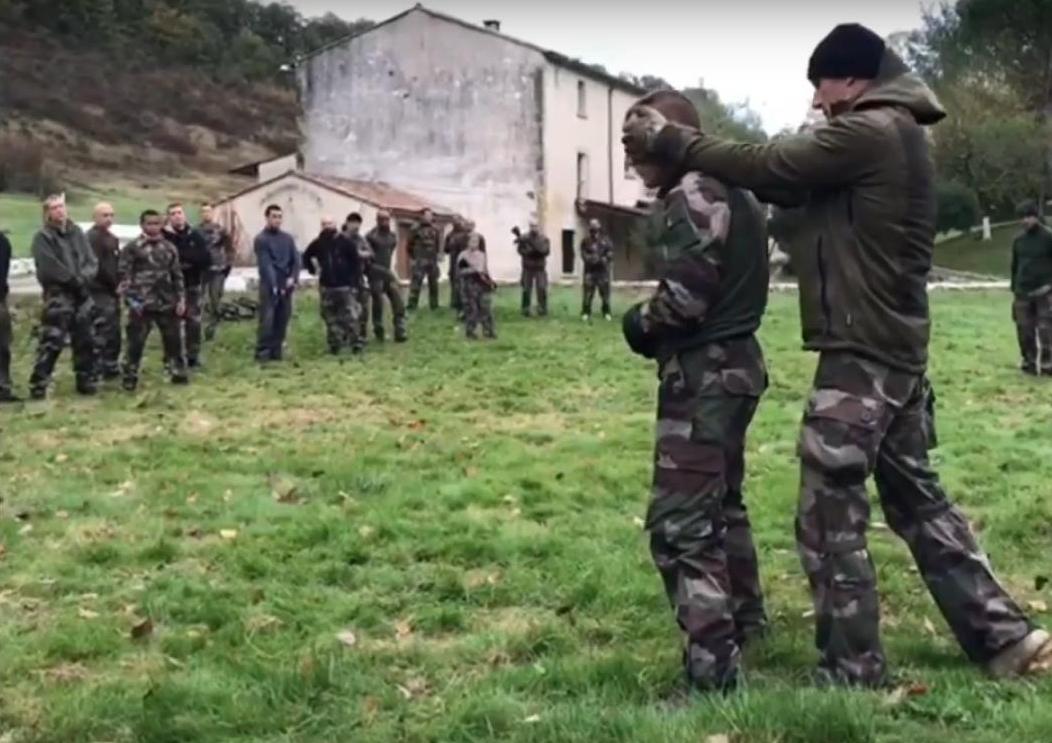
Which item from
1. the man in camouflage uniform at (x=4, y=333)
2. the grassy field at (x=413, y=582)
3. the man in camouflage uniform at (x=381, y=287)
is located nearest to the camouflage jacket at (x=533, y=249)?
the man in camouflage uniform at (x=381, y=287)

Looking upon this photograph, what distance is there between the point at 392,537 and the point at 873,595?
3287 mm

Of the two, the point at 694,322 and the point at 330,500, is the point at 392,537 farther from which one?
the point at 694,322

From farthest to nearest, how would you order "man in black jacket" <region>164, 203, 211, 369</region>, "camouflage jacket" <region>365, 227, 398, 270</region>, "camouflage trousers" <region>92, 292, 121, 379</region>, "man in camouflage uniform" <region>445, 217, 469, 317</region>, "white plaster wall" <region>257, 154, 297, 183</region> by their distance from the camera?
"white plaster wall" <region>257, 154, 297, 183</region> < "man in camouflage uniform" <region>445, 217, 469, 317</region> < "camouflage jacket" <region>365, 227, 398, 270</region> < "man in black jacket" <region>164, 203, 211, 369</region> < "camouflage trousers" <region>92, 292, 121, 379</region>

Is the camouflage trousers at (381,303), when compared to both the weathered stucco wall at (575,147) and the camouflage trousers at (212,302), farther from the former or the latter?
the weathered stucco wall at (575,147)

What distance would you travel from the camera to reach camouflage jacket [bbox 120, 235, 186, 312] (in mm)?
15164

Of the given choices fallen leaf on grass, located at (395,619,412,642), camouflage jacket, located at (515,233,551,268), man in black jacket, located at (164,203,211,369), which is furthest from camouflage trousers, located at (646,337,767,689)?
camouflage jacket, located at (515,233,551,268)

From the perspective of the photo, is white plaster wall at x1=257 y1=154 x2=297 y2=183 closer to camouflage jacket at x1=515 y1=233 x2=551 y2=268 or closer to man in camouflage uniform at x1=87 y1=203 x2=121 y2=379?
camouflage jacket at x1=515 y1=233 x2=551 y2=268

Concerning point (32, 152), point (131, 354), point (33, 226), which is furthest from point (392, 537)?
point (32, 152)

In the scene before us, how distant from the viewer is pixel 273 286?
60.3 ft

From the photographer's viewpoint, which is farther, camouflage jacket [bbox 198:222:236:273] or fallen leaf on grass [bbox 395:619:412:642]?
camouflage jacket [bbox 198:222:236:273]

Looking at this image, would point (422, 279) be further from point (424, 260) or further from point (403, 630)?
point (403, 630)

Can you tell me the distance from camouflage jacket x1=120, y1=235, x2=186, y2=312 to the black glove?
11029 millimetres

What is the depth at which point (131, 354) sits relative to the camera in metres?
15.3

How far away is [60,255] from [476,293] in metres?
8.17
